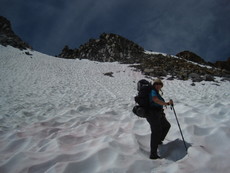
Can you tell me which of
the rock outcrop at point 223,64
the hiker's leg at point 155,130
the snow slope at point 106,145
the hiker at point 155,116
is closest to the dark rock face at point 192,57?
the rock outcrop at point 223,64

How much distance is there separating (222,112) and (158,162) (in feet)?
9.83

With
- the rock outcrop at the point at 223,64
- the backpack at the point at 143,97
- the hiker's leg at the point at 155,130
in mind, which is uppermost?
the rock outcrop at the point at 223,64

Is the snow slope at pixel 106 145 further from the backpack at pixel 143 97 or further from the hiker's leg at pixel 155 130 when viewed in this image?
the backpack at pixel 143 97

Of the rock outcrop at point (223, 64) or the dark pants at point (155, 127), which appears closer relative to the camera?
the dark pants at point (155, 127)

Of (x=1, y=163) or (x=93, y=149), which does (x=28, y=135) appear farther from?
(x=93, y=149)

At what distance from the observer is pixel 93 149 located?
341cm

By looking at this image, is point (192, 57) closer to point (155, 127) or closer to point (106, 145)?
point (155, 127)

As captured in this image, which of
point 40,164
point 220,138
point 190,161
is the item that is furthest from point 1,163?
point 220,138

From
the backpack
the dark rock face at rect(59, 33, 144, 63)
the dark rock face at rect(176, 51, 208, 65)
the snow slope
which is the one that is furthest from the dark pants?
the dark rock face at rect(176, 51, 208, 65)

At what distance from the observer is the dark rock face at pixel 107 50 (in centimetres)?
4466

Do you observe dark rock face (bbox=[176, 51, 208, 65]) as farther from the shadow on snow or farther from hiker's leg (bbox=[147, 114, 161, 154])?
hiker's leg (bbox=[147, 114, 161, 154])

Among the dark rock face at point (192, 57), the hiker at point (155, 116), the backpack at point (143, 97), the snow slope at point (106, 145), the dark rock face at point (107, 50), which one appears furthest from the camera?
the dark rock face at point (192, 57)

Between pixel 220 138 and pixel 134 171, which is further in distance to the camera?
pixel 220 138

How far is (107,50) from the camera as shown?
4809 centimetres
